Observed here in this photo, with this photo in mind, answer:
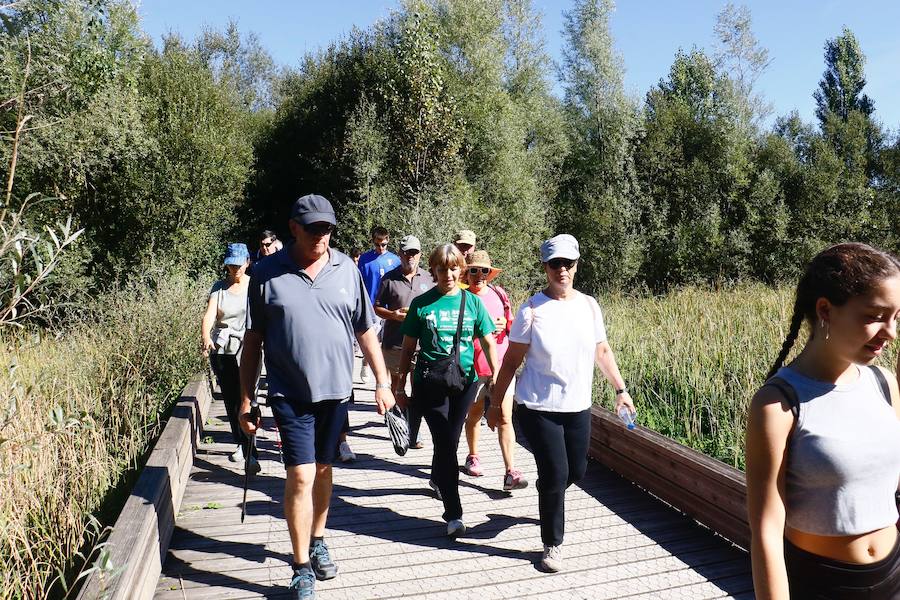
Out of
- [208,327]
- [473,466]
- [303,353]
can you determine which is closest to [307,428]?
[303,353]

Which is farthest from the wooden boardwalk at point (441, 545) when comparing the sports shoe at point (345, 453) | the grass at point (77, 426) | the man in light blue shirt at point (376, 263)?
the man in light blue shirt at point (376, 263)

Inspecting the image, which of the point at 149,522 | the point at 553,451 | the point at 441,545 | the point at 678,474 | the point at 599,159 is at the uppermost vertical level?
the point at 599,159

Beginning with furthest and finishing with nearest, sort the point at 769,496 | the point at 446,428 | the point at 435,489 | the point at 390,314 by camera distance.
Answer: the point at 390,314 → the point at 435,489 → the point at 446,428 → the point at 769,496

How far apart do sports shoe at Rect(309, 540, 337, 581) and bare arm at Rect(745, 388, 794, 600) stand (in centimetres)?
269

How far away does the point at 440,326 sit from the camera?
4637mm

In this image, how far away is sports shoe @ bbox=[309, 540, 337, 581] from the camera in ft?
12.9

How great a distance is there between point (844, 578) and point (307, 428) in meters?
2.62

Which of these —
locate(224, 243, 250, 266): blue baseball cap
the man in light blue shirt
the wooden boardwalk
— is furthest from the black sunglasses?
the man in light blue shirt

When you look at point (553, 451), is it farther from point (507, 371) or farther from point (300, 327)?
point (300, 327)

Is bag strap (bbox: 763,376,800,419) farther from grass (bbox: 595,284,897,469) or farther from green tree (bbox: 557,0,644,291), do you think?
green tree (bbox: 557,0,644,291)

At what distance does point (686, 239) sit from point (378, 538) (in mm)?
25786

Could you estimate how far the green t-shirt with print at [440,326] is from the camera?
4.63 m

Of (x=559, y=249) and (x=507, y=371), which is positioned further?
(x=507, y=371)

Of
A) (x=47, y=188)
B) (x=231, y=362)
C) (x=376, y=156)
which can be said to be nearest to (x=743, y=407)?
(x=231, y=362)
